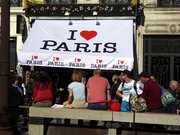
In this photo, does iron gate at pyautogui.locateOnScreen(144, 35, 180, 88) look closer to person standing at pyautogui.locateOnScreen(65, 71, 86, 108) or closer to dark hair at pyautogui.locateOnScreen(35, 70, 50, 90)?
dark hair at pyautogui.locateOnScreen(35, 70, 50, 90)

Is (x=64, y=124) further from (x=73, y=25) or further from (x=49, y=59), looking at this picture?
(x=73, y=25)

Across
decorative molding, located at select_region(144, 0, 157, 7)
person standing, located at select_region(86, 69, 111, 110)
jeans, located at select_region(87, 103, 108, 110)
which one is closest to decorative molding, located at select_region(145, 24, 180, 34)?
decorative molding, located at select_region(144, 0, 157, 7)

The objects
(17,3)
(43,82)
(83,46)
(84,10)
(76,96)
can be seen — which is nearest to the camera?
(76,96)

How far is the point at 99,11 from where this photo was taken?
1778 centimetres

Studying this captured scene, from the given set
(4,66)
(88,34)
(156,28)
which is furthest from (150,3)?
(4,66)

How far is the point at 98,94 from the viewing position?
31.7 ft

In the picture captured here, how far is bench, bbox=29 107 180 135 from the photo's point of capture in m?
8.55

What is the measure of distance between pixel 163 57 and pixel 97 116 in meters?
9.11

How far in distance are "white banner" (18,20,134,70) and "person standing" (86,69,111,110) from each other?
6024 millimetres

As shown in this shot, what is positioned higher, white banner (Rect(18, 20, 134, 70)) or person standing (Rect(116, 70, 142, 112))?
white banner (Rect(18, 20, 134, 70))

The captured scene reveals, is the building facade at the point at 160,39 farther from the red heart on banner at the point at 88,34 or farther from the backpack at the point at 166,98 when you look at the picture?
the backpack at the point at 166,98

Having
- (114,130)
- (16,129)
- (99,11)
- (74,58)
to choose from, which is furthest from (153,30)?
(114,130)

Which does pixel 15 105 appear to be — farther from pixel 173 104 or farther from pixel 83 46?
pixel 83 46

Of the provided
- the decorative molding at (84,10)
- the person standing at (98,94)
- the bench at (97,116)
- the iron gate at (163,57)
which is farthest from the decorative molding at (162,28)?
the bench at (97,116)
